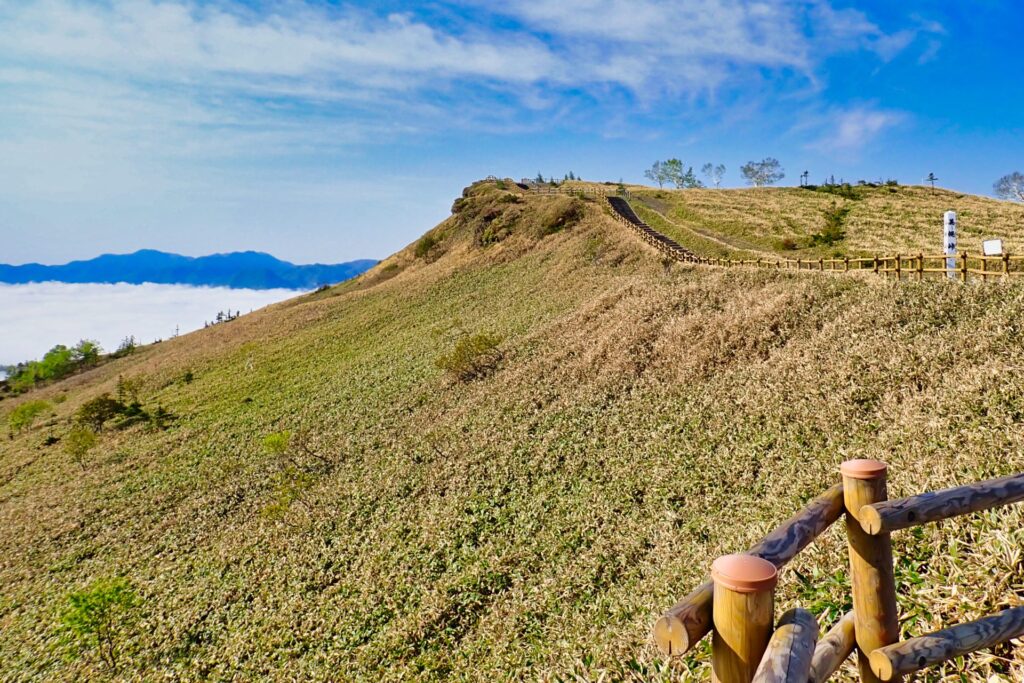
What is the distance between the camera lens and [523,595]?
13.2 m

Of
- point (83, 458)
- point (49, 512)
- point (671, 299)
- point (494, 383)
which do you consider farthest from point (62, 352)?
point (671, 299)

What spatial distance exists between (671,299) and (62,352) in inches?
4729

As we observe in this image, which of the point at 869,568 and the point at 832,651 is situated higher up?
the point at 869,568

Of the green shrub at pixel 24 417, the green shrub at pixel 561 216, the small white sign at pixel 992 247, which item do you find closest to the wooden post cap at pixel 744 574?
the small white sign at pixel 992 247

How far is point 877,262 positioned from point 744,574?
29.6 m

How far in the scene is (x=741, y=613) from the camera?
2877 mm

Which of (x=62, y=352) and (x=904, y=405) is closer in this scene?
(x=904, y=405)

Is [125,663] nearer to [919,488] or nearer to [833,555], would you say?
[833,555]

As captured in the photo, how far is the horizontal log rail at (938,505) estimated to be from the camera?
3.74 m

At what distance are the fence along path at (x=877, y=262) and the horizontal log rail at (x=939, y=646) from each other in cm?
2096

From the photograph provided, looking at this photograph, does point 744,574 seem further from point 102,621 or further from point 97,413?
point 97,413

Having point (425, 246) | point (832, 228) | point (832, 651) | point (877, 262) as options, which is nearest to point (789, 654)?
point (832, 651)

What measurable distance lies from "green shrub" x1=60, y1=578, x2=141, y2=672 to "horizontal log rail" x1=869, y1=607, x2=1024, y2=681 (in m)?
20.5

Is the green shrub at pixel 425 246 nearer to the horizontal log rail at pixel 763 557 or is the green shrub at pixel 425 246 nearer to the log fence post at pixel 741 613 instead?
the horizontal log rail at pixel 763 557
